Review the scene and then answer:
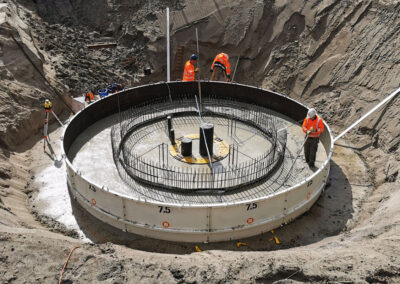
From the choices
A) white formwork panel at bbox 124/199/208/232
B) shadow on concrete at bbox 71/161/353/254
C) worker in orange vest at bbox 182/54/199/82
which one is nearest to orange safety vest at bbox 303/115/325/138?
shadow on concrete at bbox 71/161/353/254

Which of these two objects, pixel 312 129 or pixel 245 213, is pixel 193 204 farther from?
pixel 312 129

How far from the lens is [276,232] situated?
35.6 ft

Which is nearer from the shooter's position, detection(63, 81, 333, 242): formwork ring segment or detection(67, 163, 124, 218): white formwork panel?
detection(63, 81, 333, 242): formwork ring segment

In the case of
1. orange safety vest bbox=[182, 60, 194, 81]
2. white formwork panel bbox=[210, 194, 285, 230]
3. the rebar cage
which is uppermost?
orange safety vest bbox=[182, 60, 194, 81]

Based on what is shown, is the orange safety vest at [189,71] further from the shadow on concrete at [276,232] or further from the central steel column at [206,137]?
the shadow on concrete at [276,232]

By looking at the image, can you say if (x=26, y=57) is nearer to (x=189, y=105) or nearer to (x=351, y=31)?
(x=189, y=105)

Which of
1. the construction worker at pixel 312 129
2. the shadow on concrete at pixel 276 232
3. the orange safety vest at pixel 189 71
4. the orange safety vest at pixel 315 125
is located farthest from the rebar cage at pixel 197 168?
the shadow on concrete at pixel 276 232

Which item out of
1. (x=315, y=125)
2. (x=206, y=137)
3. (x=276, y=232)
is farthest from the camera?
(x=206, y=137)

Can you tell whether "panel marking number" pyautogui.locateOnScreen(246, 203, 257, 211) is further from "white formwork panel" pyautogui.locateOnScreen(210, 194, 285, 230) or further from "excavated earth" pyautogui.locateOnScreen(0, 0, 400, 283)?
"excavated earth" pyautogui.locateOnScreen(0, 0, 400, 283)

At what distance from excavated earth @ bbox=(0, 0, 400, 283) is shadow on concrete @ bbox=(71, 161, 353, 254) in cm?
4

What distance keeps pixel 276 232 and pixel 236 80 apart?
9978mm

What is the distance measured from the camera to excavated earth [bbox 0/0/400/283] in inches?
301

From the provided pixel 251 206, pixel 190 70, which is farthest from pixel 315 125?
pixel 190 70

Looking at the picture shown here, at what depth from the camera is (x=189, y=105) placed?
1636 cm
